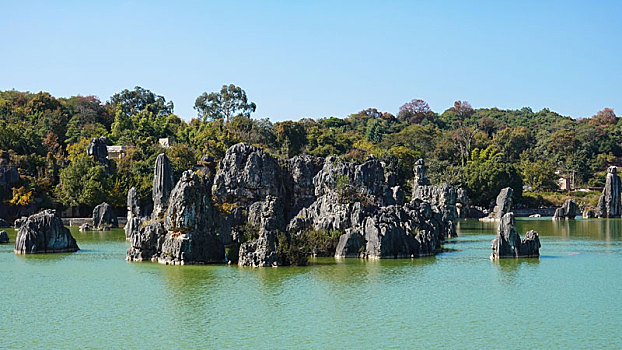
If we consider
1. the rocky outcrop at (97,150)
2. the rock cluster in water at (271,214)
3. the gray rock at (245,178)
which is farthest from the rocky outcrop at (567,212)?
the rocky outcrop at (97,150)

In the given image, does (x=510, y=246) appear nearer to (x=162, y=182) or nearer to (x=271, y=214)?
(x=271, y=214)

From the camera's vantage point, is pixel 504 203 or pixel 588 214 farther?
pixel 588 214

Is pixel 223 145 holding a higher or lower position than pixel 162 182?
higher

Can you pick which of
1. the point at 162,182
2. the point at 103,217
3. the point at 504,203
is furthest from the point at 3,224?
the point at 504,203

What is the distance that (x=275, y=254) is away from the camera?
29672mm

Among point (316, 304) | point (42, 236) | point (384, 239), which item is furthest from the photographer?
point (42, 236)

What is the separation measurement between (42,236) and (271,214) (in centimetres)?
1228

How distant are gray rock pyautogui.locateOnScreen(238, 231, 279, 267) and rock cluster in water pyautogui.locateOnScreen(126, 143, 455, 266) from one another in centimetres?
4

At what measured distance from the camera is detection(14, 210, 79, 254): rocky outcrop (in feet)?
116

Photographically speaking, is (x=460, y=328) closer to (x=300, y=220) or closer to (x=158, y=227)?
(x=158, y=227)

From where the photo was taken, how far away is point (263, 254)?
97.5ft

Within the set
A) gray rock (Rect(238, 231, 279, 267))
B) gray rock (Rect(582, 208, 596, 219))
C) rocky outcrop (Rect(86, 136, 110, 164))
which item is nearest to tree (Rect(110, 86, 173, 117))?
rocky outcrop (Rect(86, 136, 110, 164))

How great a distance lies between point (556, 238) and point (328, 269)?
22.4 metres

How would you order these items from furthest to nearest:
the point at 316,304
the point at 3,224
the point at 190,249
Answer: the point at 3,224 < the point at 190,249 < the point at 316,304
